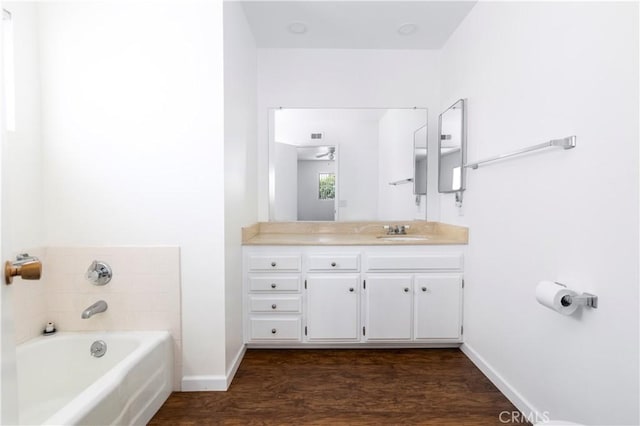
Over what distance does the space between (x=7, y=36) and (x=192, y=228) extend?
1.38 metres

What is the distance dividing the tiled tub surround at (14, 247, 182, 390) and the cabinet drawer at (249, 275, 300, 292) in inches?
22.4

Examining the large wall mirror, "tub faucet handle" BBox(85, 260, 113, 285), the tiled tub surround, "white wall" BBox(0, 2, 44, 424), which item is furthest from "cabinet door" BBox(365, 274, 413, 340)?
"white wall" BBox(0, 2, 44, 424)

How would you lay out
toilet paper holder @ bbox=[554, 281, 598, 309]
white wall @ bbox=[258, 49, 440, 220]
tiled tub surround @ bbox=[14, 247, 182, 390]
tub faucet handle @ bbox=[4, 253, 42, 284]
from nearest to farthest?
tub faucet handle @ bbox=[4, 253, 42, 284] < toilet paper holder @ bbox=[554, 281, 598, 309] < tiled tub surround @ bbox=[14, 247, 182, 390] < white wall @ bbox=[258, 49, 440, 220]

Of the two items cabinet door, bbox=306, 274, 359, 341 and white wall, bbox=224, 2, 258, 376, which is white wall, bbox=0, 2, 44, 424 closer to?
white wall, bbox=224, 2, 258, 376

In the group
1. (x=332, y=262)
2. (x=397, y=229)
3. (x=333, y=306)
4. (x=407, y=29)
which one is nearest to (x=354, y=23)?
(x=407, y=29)

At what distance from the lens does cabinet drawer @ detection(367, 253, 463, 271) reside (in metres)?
2.32

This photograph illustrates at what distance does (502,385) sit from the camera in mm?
1860

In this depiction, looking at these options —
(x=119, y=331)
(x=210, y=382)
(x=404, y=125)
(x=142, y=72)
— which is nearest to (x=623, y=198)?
(x=404, y=125)

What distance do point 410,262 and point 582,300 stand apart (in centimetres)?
113

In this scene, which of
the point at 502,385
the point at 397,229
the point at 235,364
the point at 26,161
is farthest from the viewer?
the point at 397,229

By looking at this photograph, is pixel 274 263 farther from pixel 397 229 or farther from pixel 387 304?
pixel 397 229

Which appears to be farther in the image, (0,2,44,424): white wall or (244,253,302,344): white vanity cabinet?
(244,253,302,344): white vanity cabinet

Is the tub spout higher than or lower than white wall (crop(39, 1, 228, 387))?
lower

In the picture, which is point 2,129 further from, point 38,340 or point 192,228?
point 38,340
